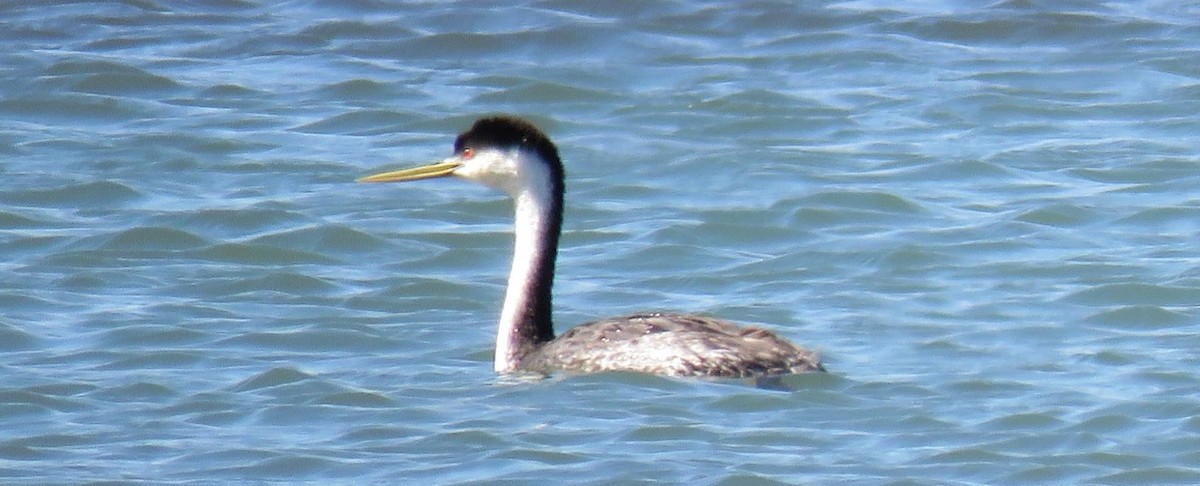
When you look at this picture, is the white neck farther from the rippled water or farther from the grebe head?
the rippled water

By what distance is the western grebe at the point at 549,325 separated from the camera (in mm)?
9539

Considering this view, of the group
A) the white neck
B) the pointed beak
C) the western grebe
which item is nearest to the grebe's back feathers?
the western grebe

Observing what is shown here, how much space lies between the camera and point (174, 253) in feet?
40.2

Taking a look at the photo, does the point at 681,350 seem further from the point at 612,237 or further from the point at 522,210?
the point at 612,237

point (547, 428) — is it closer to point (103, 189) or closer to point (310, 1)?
point (103, 189)

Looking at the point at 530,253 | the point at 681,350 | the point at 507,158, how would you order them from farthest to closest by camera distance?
the point at 530,253 < the point at 507,158 < the point at 681,350

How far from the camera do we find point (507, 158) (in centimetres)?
1029

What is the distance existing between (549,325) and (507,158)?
713 millimetres

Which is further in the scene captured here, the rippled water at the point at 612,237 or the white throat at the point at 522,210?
the white throat at the point at 522,210

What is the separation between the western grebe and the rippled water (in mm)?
137

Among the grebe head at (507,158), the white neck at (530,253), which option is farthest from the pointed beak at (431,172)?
the white neck at (530,253)

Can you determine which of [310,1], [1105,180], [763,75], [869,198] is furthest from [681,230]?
[310,1]

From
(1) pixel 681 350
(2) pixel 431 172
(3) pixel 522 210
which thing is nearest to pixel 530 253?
(3) pixel 522 210

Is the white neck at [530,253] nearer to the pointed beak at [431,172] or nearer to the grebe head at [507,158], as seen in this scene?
the grebe head at [507,158]
